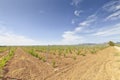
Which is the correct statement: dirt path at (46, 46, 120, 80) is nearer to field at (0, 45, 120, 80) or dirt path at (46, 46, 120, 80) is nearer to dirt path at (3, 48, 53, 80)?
field at (0, 45, 120, 80)

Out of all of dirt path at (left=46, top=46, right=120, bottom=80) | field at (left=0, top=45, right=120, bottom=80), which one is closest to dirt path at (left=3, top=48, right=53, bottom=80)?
field at (left=0, top=45, right=120, bottom=80)

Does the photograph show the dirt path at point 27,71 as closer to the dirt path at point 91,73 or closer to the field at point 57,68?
the field at point 57,68

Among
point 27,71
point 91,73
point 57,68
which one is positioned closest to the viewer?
point 91,73

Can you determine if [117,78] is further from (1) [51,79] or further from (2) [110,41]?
(2) [110,41]

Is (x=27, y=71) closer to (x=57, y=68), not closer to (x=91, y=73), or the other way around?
(x=57, y=68)

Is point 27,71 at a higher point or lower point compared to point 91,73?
higher

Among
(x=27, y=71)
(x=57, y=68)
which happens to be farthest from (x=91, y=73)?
(x=27, y=71)

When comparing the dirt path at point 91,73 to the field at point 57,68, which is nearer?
the dirt path at point 91,73

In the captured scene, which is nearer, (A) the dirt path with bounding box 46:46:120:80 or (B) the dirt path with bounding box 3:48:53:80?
(A) the dirt path with bounding box 46:46:120:80

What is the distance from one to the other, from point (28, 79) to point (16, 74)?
1.50 meters

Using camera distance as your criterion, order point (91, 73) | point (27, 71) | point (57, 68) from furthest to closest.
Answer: point (57, 68) → point (27, 71) → point (91, 73)

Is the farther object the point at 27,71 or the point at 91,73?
the point at 27,71

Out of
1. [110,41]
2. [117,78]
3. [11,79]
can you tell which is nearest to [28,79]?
[11,79]

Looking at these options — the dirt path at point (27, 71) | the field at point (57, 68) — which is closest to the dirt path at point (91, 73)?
the field at point (57, 68)
